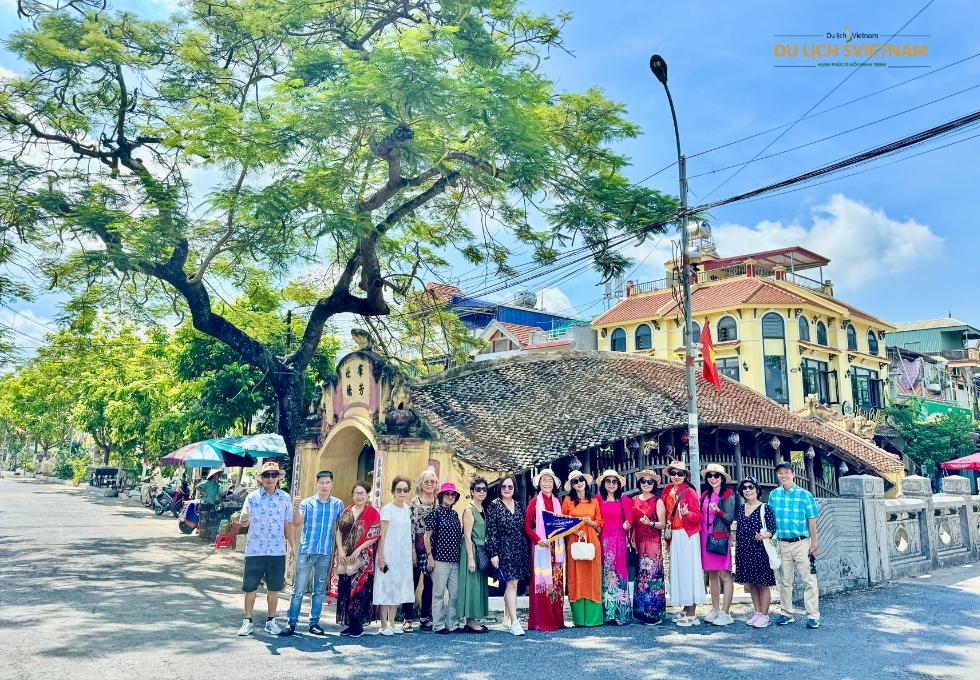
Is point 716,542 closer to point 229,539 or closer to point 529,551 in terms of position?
point 529,551

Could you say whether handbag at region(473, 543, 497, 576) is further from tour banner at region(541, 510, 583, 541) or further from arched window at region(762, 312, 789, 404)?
arched window at region(762, 312, 789, 404)

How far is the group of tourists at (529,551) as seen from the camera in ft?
24.1

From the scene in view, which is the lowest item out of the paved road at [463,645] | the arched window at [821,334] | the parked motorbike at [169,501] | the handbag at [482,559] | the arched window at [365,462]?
the paved road at [463,645]

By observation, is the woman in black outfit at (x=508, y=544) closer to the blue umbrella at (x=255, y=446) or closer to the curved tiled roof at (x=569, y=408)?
the curved tiled roof at (x=569, y=408)

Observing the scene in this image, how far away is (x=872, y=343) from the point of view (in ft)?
116

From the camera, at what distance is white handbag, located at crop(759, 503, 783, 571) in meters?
7.33

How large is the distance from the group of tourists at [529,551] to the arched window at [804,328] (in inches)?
1013

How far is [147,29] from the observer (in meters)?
14.4

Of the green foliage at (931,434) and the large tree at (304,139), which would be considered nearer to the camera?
the large tree at (304,139)

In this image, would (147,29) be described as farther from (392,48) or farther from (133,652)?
(133,652)

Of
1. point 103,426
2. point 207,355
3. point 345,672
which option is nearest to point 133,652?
point 345,672

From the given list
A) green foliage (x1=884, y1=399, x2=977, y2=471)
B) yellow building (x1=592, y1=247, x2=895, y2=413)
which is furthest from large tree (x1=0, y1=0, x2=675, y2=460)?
green foliage (x1=884, y1=399, x2=977, y2=471)

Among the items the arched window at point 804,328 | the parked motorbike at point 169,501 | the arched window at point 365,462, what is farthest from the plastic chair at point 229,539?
the arched window at point 804,328

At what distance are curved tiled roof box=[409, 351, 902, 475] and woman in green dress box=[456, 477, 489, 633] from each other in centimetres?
343
